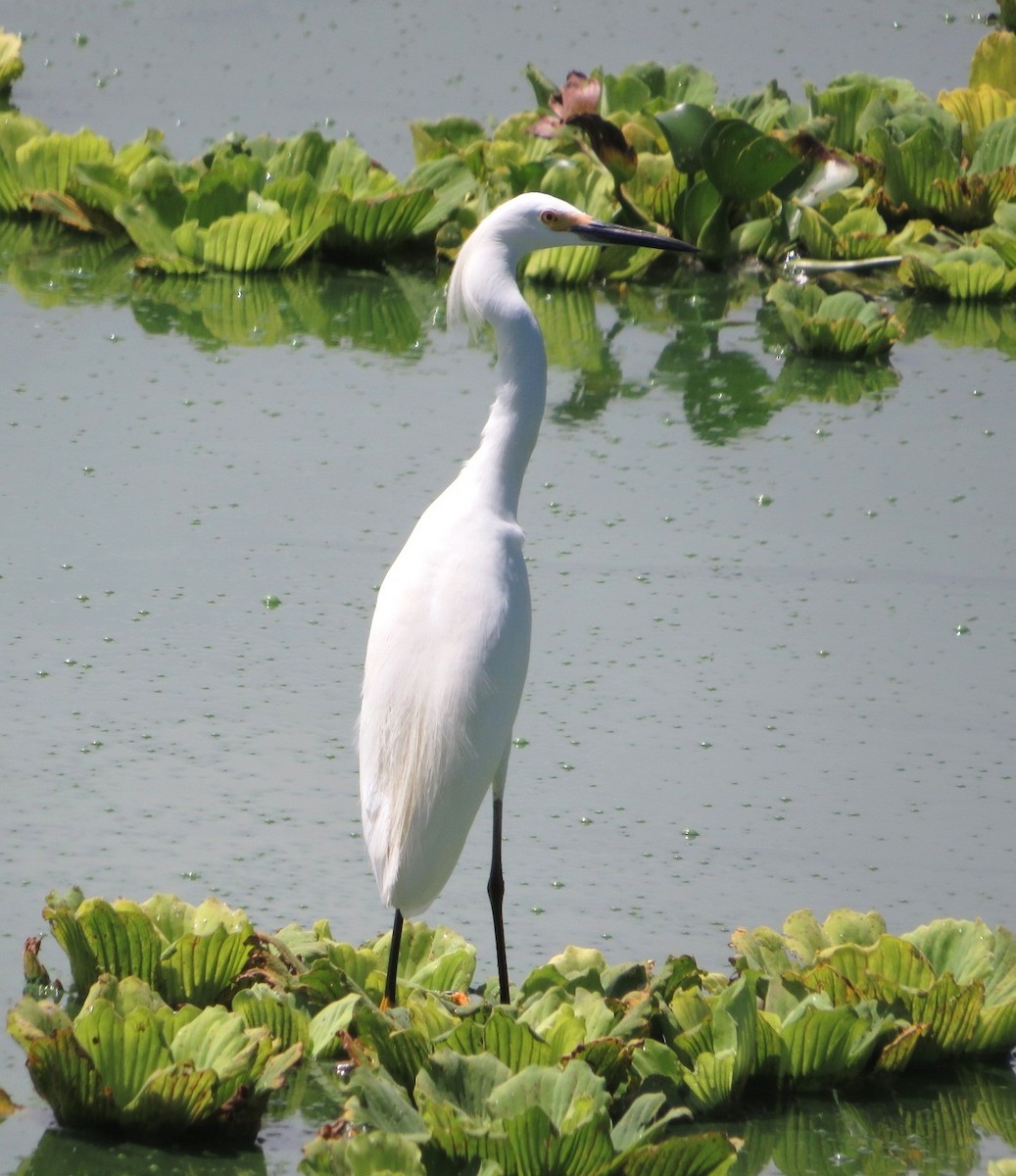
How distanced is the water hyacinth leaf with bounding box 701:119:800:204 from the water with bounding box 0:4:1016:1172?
326 millimetres

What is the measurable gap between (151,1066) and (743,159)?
162 inches

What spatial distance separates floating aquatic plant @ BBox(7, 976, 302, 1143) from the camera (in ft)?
7.22

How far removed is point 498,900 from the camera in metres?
2.60

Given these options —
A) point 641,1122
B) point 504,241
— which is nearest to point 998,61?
point 504,241

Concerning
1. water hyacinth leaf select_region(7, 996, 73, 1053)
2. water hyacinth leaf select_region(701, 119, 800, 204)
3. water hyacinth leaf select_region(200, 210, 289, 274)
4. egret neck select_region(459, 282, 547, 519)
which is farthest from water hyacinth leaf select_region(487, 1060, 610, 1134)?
water hyacinth leaf select_region(701, 119, 800, 204)

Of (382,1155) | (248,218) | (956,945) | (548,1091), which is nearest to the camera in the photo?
(382,1155)

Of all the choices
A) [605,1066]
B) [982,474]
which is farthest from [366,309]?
[605,1066]

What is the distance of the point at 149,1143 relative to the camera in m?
2.28

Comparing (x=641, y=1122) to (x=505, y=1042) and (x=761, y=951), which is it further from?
(x=761, y=951)

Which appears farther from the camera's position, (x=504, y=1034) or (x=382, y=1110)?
(x=504, y=1034)

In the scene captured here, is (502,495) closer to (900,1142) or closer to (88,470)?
(900,1142)

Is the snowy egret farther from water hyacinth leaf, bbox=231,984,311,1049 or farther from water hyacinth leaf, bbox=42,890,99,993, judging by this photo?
water hyacinth leaf, bbox=42,890,99,993

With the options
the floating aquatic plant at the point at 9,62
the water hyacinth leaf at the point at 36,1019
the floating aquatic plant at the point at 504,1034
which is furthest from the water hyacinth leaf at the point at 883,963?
the floating aquatic plant at the point at 9,62

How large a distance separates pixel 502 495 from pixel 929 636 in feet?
4.69
